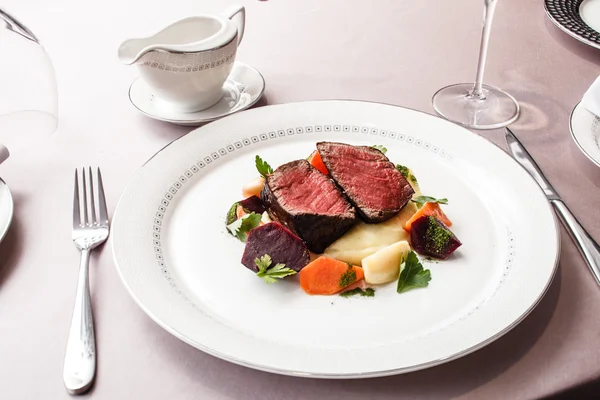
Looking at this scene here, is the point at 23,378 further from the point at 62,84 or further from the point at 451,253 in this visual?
the point at 62,84

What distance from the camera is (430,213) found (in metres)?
1.23

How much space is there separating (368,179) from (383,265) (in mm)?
261

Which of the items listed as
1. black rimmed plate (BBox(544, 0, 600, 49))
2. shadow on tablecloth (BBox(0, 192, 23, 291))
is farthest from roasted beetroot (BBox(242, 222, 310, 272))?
black rimmed plate (BBox(544, 0, 600, 49))

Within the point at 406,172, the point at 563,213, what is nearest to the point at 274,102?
the point at 406,172

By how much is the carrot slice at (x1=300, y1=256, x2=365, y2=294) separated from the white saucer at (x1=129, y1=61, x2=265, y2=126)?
0.63 m

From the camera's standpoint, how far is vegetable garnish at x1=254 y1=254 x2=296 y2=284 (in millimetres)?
1097

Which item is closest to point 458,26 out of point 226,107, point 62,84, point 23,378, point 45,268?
point 226,107

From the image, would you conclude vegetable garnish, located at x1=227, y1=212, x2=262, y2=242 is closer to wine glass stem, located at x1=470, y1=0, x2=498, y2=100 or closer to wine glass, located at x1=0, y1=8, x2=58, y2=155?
wine glass, located at x1=0, y1=8, x2=58, y2=155

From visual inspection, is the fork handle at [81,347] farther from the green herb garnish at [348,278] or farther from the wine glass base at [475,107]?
the wine glass base at [475,107]

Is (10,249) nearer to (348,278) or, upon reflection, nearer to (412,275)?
(348,278)

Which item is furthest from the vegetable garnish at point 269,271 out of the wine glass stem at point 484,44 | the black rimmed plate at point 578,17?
the black rimmed plate at point 578,17

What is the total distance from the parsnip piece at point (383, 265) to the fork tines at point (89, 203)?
22.6 inches

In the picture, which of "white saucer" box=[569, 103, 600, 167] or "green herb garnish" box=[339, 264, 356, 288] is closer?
"green herb garnish" box=[339, 264, 356, 288]

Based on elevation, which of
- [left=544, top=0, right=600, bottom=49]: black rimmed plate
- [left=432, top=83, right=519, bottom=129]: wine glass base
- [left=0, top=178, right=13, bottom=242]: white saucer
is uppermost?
[left=0, top=178, right=13, bottom=242]: white saucer
